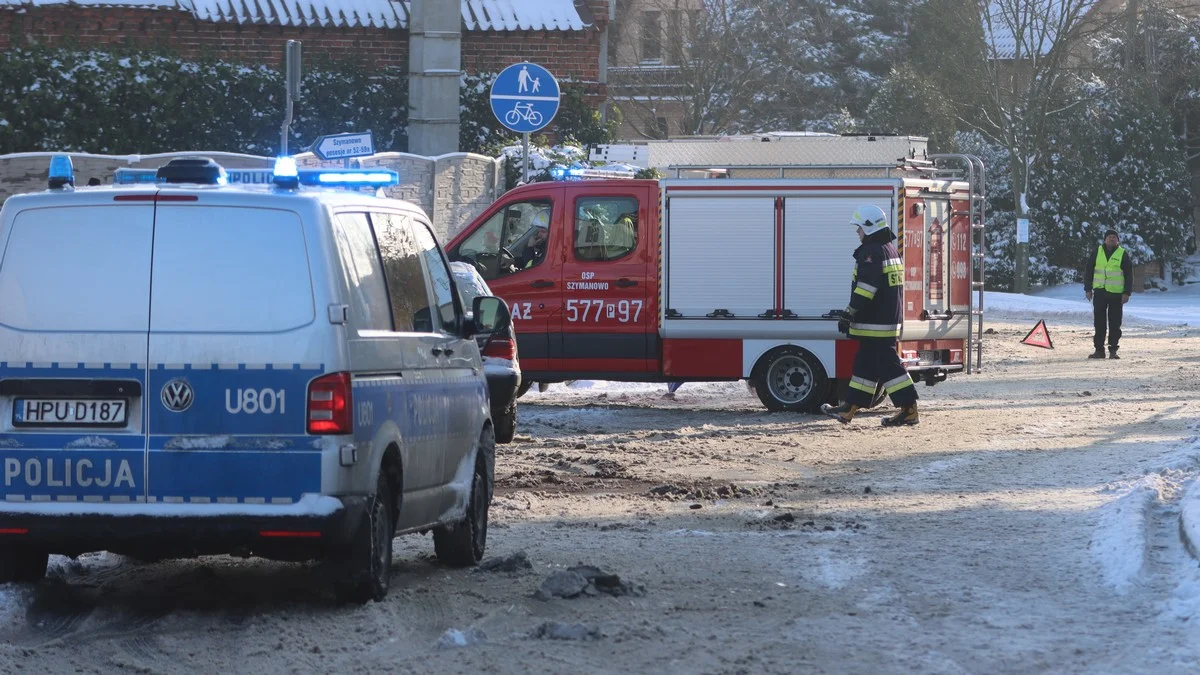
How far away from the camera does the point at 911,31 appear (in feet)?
197

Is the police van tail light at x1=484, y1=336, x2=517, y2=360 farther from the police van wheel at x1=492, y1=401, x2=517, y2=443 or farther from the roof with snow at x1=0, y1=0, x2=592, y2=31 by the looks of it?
the roof with snow at x1=0, y1=0, x2=592, y2=31

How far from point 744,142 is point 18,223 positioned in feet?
34.3

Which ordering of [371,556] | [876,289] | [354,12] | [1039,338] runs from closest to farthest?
[371,556] < [876,289] < [1039,338] < [354,12]

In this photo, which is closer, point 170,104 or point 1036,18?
point 170,104

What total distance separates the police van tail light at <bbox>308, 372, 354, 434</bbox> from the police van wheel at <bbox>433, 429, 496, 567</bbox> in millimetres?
1597

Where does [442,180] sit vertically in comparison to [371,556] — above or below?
above

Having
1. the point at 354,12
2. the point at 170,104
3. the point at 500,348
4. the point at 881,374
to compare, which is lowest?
the point at 881,374

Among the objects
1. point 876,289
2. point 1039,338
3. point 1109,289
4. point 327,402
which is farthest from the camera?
point 1039,338

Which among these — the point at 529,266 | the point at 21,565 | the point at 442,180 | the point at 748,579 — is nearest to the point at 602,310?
the point at 529,266

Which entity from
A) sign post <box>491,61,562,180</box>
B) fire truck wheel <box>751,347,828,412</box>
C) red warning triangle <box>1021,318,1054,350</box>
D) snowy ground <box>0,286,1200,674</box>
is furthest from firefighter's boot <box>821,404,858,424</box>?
red warning triangle <box>1021,318,1054,350</box>

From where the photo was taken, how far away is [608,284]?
16453 mm

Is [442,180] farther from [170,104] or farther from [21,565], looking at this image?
[21,565]

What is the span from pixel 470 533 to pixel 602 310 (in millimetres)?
8015

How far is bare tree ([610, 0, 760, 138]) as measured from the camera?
47719 mm
